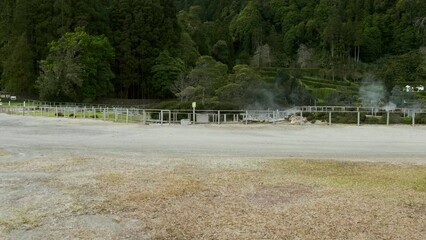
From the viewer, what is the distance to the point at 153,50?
6806 cm

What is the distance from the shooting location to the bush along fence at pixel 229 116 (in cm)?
2772

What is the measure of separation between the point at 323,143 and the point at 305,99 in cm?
5026

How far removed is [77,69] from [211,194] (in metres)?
49.8

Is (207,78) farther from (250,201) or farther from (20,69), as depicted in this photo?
(250,201)

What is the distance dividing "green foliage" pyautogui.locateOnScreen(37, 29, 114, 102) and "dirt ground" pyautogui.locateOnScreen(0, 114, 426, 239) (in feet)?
142

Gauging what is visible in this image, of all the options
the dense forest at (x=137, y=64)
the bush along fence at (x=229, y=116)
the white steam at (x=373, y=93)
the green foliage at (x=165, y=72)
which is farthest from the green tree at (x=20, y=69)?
the white steam at (x=373, y=93)

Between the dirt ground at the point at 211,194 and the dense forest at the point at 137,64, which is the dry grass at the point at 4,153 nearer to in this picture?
the dirt ground at the point at 211,194

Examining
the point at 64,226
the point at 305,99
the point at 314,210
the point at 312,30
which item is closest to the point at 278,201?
the point at 314,210

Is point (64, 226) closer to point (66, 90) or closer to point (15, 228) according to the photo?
point (15, 228)

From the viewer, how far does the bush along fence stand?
1091 inches

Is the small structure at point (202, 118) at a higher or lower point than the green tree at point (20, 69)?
lower

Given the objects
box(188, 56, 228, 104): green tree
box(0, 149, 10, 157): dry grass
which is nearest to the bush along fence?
box(0, 149, 10, 157): dry grass

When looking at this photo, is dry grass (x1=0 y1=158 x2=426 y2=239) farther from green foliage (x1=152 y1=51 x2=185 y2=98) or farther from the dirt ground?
green foliage (x1=152 y1=51 x2=185 y2=98)

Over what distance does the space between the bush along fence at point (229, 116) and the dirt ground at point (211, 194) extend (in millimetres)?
14249
